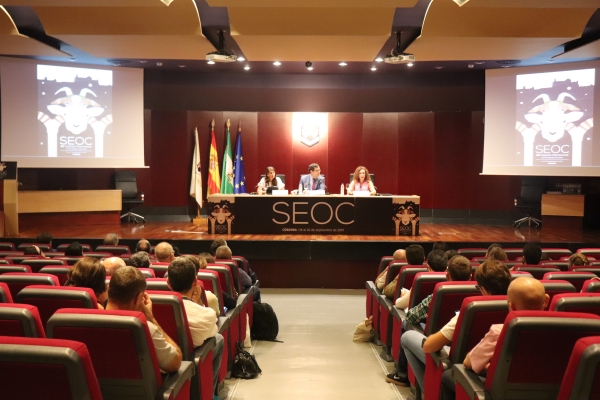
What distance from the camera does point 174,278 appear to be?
310cm

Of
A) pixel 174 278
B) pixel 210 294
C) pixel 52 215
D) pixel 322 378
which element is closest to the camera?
pixel 174 278

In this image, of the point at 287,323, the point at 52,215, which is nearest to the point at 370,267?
the point at 287,323

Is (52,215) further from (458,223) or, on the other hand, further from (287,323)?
(458,223)

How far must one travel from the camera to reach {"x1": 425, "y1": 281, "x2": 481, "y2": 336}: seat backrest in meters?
3.17

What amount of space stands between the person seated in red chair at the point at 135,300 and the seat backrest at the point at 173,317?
0.19 meters

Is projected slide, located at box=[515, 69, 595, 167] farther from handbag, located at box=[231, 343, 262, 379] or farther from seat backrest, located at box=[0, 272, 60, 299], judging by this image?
seat backrest, located at box=[0, 272, 60, 299]

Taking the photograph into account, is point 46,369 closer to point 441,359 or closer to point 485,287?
point 441,359

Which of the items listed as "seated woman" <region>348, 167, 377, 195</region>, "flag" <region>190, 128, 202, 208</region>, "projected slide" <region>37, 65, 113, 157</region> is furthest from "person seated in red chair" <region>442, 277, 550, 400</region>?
"flag" <region>190, 128, 202, 208</region>

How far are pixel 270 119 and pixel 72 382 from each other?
10789mm

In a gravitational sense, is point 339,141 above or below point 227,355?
above

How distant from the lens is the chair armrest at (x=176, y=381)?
2320mm

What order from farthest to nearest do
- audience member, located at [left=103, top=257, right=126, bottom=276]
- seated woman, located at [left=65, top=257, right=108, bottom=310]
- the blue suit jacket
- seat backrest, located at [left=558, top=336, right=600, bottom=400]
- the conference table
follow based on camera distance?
the blue suit jacket
the conference table
audience member, located at [left=103, top=257, right=126, bottom=276]
seated woman, located at [left=65, top=257, right=108, bottom=310]
seat backrest, located at [left=558, top=336, right=600, bottom=400]

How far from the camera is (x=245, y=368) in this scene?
14.6ft

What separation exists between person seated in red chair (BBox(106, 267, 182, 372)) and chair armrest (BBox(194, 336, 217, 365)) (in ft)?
1.22
